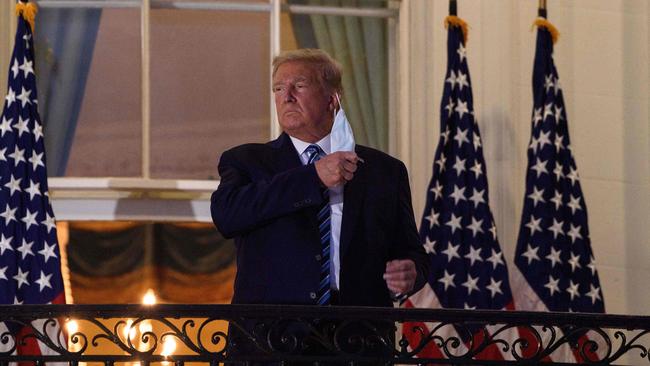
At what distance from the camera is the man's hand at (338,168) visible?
12.6 ft

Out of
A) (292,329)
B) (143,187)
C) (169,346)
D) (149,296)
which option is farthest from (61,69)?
(292,329)


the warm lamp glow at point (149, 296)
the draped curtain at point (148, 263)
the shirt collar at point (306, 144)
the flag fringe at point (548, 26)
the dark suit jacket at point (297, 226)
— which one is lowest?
the warm lamp glow at point (149, 296)

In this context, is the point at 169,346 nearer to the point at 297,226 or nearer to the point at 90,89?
the point at 90,89

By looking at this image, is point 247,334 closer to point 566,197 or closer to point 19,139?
point 19,139

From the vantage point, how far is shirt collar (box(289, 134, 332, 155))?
4.15 metres

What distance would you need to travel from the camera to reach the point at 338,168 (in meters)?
3.84

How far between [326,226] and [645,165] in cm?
342

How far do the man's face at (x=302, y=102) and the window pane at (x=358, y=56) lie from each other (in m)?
2.65

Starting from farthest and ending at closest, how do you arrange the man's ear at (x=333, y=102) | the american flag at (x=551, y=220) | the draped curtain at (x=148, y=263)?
1. the draped curtain at (x=148, y=263)
2. the american flag at (x=551, y=220)
3. the man's ear at (x=333, y=102)

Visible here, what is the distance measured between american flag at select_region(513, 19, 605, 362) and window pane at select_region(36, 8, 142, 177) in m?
1.81

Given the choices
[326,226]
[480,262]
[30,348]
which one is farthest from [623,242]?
[326,226]

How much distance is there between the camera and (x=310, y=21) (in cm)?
691

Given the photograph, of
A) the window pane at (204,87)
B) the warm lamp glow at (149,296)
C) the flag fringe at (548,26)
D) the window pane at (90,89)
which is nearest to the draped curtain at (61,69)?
the window pane at (90,89)

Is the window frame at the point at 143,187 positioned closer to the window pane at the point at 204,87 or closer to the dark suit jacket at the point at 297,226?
the window pane at the point at 204,87
